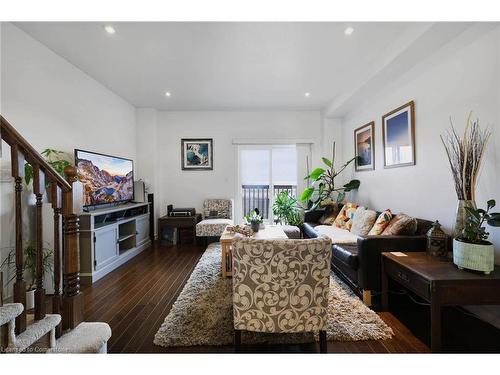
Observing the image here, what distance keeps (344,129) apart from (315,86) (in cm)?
147

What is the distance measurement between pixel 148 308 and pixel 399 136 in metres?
3.68

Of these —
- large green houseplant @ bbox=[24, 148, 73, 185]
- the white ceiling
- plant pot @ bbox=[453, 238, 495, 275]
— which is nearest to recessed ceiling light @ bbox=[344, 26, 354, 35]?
the white ceiling

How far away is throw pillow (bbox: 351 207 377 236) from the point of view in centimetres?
308

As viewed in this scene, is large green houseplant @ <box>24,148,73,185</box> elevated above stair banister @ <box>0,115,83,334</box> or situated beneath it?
elevated above

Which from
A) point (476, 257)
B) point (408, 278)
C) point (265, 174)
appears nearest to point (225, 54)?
point (265, 174)

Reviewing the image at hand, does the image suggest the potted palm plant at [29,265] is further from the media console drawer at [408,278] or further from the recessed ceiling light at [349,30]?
the recessed ceiling light at [349,30]

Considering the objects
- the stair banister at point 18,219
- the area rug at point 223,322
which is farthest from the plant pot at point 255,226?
the stair banister at point 18,219

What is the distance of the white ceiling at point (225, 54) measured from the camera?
7.57ft

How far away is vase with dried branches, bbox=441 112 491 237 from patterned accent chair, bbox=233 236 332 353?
1.29 m

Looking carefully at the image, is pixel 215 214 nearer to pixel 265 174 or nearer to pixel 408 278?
pixel 265 174

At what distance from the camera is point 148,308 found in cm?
219

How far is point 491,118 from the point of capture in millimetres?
1917

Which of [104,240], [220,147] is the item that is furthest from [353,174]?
[104,240]

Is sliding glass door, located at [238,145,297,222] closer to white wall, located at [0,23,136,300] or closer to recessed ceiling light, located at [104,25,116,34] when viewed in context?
white wall, located at [0,23,136,300]
